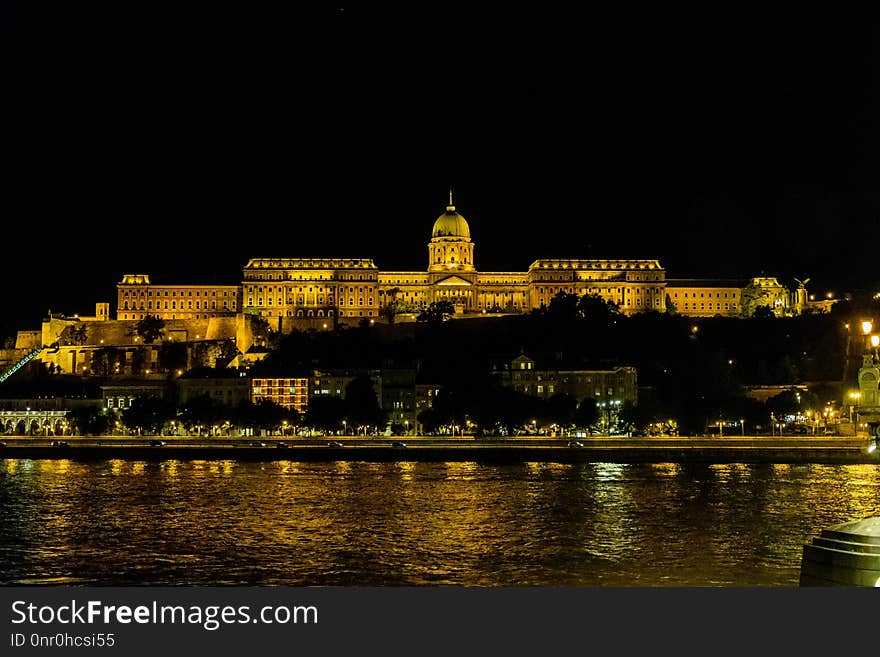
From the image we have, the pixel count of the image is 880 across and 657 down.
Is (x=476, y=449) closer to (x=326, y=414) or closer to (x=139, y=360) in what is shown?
(x=326, y=414)

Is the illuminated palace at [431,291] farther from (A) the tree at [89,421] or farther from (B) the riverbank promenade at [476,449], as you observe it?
(B) the riverbank promenade at [476,449]

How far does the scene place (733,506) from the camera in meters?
27.8

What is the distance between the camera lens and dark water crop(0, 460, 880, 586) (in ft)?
61.5

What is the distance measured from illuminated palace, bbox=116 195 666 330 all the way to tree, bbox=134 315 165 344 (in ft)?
18.4

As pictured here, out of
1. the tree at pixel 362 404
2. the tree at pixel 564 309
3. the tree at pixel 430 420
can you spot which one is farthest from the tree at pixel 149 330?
the tree at pixel 430 420

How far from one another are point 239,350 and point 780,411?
34.3 metres

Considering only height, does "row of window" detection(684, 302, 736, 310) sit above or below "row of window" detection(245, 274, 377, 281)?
below

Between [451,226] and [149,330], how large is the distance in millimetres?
26419

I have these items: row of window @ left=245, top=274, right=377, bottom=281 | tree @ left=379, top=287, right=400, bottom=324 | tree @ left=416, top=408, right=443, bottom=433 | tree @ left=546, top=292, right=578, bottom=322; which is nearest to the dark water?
tree @ left=416, top=408, right=443, bottom=433

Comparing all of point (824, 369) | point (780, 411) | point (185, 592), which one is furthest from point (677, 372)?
point (185, 592)

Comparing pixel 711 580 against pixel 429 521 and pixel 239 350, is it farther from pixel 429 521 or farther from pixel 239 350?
pixel 239 350

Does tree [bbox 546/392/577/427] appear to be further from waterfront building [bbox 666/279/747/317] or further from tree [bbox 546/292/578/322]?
waterfront building [bbox 666/279/747/317]

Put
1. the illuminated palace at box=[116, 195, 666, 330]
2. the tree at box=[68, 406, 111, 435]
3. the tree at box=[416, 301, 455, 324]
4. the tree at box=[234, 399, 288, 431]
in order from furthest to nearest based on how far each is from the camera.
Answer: the illuminated palace at box=[116, 195, 666, 330] → the tree at box=[416, 301, 455, 324] → the tree at box=[68, 406, 111, 435] → the tree at box=[234, 399, 288, 431]

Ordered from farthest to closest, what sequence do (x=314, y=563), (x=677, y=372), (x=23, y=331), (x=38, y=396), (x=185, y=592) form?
(x=23, y=331) → (x=38, y=396) → (x=677, y=372) → (x=314, y=563) → (x=185, y=592)
